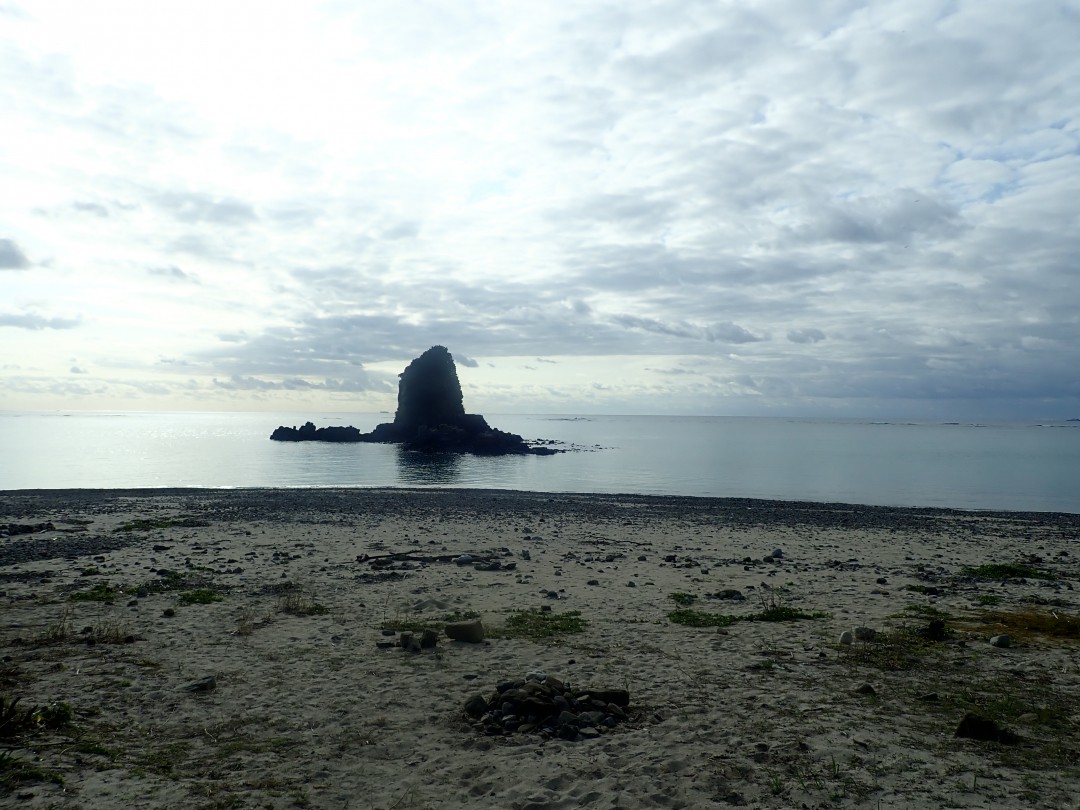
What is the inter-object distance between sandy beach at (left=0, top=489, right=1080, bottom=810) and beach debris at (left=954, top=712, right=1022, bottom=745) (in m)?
0.04

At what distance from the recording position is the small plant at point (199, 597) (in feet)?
51.2

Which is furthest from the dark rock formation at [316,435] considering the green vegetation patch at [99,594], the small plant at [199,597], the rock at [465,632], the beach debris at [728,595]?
the rock at [465,632]

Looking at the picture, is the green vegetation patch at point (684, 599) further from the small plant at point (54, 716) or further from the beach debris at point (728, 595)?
the small plant at point (54, 716)

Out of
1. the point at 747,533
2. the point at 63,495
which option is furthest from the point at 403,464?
the point at 747,533

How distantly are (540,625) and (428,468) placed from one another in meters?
68.8

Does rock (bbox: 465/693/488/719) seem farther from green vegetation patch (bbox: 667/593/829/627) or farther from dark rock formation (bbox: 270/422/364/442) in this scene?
dark rock formation (bbox: 270/422/364/442)

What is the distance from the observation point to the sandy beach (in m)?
7.57

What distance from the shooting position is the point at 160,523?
2886 centimetres

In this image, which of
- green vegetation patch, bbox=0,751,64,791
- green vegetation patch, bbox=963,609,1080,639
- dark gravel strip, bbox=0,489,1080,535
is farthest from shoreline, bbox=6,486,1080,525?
green vegetation patch, bbox=0,751,64,791

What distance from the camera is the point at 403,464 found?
8619 cm

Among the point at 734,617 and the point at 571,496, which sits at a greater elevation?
the point at 734,617

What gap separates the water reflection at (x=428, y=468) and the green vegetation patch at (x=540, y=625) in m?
47.5

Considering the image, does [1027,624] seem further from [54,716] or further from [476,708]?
[54,716]

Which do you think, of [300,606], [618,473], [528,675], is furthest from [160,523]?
[618,473]
